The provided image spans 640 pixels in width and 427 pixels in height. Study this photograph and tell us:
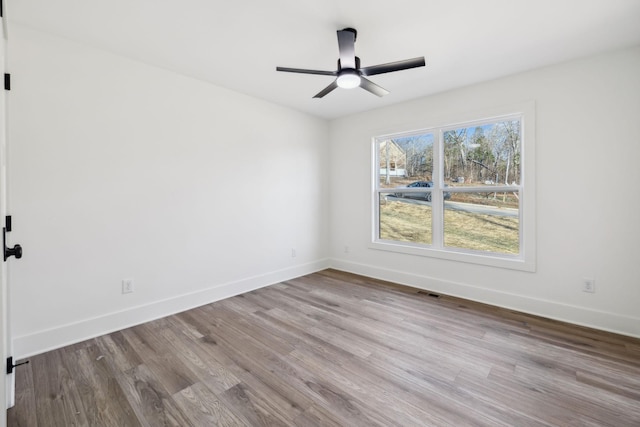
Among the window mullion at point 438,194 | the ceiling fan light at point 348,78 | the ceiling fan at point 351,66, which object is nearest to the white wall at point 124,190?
the ceiling fan at point 351,66

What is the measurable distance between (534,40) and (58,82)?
13.0 feet

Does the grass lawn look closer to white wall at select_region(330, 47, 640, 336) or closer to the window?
the window

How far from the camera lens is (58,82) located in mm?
2340

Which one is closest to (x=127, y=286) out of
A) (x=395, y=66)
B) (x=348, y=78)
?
(x=348, y=78)

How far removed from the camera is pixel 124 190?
2682 mm

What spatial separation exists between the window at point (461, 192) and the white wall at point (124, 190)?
5.66 feet

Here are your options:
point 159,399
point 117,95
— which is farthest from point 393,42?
point 159,399

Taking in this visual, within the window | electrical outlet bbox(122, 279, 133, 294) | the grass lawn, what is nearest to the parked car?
the window

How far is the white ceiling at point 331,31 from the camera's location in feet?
6.64

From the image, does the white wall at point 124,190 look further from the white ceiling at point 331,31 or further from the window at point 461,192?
the window at point 461,192

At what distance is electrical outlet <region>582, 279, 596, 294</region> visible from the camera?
107 inches

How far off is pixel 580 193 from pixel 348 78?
248cm

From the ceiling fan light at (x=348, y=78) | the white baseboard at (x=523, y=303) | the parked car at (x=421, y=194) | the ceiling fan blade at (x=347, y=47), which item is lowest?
the white baseboard at (x=523, y=303)

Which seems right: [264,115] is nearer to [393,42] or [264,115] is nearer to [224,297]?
[393,42]
